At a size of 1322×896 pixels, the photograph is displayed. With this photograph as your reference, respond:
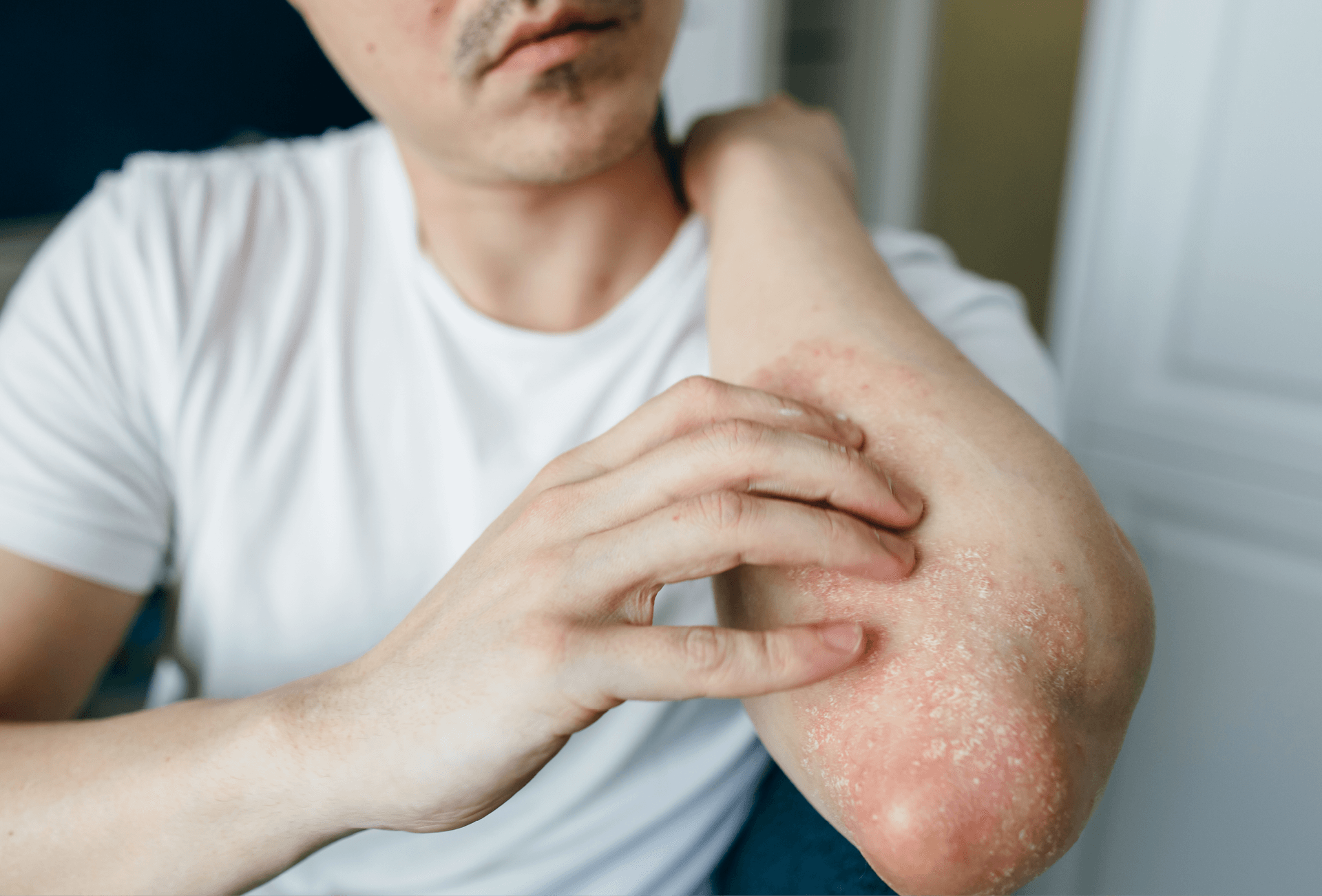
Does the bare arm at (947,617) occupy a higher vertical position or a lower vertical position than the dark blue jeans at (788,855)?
higher

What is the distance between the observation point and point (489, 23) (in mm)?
702

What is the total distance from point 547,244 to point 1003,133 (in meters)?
2.95

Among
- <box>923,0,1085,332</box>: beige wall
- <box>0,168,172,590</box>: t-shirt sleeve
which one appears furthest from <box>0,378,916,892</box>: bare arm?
<box>923,0,1085,332</box>: beige wall

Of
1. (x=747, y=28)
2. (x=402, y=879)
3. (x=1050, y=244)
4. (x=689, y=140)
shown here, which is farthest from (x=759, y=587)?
(x=1050, y=244)

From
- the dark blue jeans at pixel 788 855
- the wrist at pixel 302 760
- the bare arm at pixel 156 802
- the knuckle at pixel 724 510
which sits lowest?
the dark blue jeans at pixel 788 855

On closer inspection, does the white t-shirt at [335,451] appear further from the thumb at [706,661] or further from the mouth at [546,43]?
the thumb at [706,661]

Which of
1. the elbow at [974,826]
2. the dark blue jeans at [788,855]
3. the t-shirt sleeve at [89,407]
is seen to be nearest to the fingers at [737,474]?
the elbow at [974,826]

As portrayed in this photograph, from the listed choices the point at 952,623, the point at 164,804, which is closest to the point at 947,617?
the point at 952,623

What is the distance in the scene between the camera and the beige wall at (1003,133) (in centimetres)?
312

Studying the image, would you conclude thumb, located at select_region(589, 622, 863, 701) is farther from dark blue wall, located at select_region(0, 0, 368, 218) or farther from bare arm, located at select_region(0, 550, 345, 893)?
dark blue wall, located at select_region(0, 0, 368, 218)

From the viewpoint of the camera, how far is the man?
1.49ft

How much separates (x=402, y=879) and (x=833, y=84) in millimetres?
3078

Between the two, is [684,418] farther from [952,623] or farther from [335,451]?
[335,451]

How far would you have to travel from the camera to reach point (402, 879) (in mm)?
753
